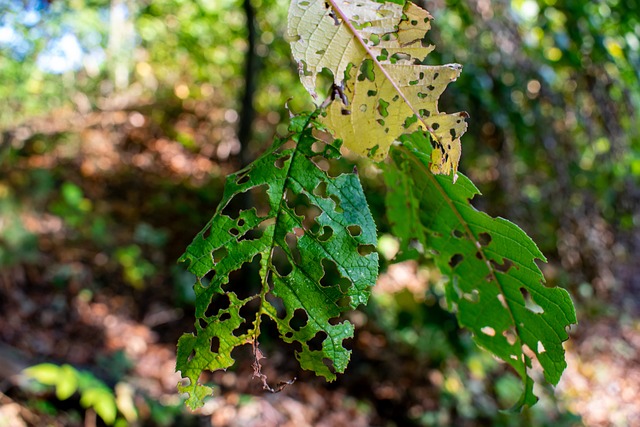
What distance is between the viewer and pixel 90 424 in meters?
2.60

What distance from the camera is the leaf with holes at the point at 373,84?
1.99ft

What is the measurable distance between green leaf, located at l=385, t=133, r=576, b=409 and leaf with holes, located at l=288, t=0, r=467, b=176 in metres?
0.04

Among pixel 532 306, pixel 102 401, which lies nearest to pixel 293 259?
pixel 532 306

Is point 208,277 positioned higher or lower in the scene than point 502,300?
lower

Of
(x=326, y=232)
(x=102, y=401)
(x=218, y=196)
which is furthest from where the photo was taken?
(x=218, y=196)

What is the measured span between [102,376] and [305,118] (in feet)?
8.97

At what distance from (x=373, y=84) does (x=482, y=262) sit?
31 centimetres

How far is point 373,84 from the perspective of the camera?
2.02 ft

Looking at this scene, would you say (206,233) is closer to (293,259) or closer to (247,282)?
(293,259)

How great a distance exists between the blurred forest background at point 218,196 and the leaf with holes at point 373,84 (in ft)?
4.80

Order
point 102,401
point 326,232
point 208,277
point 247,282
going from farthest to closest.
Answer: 1. point 247,282
2. point 208,277
3. point 102,401
4. point 326,232

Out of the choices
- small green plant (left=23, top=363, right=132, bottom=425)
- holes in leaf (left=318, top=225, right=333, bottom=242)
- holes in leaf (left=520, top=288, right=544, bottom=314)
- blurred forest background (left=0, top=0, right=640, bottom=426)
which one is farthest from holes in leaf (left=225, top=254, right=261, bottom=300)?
holes in leaf (left=318, top=225, right=333, bottom=242)

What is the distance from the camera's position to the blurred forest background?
258 cm

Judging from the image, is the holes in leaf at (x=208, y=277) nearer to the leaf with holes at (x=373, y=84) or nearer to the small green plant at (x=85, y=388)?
the leaf with holes at (x=373, y=84)
